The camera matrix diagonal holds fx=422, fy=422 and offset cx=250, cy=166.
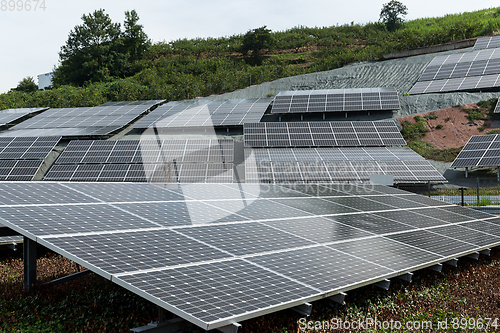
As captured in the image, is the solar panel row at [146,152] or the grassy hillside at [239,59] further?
the grassy hillside at [239,59]

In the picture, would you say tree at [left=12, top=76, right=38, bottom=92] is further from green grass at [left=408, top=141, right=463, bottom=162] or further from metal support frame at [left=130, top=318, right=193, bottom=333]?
metal support frame at [left=130, top=318, right=193, bottom=333]

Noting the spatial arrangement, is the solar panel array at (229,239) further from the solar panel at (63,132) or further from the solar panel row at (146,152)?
the solar panel at (63,132)

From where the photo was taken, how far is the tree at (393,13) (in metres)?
99.2

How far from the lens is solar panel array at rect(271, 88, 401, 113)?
4322 centimetres

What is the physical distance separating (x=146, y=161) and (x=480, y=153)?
26145 millimetres

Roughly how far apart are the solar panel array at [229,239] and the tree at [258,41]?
71.9 metres

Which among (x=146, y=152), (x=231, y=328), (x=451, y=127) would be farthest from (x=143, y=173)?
(x=451, y=127)

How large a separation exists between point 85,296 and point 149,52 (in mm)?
88449

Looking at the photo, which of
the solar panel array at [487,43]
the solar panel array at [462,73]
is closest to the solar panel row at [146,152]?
the solar panel array at [462,73]

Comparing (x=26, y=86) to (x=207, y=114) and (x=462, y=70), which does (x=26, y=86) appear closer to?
(x=207, y=114)

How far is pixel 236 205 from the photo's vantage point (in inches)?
551

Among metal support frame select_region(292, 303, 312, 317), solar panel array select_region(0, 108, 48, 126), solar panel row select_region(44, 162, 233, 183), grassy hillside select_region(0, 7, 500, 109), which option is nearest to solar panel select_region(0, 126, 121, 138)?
solar panel array select_region(0, 108, 48, 126)

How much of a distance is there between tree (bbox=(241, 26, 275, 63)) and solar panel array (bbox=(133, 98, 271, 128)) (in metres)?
39.4

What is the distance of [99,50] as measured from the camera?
3172 inches
